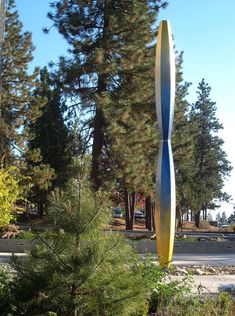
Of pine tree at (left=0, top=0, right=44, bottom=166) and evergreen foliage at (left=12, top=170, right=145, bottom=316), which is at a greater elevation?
pine tree at (left=0, top=0, right=44, bottom=166)

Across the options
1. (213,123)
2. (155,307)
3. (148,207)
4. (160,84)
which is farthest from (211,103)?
(155,307)

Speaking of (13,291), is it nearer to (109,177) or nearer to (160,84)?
(160,84)

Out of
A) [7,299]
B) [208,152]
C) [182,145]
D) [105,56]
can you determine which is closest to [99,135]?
[105,56]

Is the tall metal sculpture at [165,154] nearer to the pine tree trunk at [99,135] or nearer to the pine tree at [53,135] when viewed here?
the pine tree trunk at [99,135]

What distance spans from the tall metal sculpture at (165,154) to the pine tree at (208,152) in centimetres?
4310

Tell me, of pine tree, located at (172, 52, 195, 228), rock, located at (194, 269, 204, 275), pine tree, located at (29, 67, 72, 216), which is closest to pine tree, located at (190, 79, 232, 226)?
pine tree, located at (172, 52, 195, 228)

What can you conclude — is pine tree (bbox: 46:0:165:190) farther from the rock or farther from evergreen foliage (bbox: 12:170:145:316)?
evergreen foliage (bbox: 12:170:145:316)

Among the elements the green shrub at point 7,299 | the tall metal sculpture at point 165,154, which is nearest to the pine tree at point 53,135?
the tall metal sculpture at point 165,154

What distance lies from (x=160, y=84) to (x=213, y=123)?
51458 mm

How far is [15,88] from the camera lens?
32.3 meters

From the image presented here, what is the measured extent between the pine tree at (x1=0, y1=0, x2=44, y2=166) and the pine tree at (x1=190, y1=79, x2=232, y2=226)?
2568 cm

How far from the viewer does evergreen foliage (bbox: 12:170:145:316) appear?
18.0 ft

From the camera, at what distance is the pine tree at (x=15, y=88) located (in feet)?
102

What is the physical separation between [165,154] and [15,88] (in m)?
23.3
